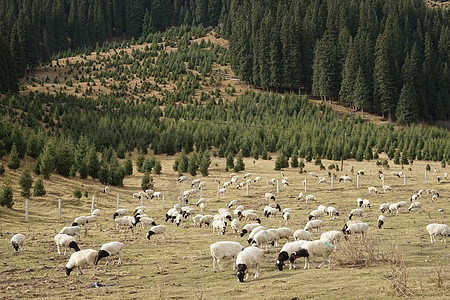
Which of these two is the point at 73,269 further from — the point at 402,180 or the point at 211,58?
the point at 211,58

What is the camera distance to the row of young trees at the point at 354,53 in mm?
96812

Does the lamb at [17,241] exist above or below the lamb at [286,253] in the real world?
below

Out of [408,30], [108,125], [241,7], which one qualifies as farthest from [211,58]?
[108,125]

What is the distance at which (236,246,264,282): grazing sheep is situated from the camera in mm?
16281

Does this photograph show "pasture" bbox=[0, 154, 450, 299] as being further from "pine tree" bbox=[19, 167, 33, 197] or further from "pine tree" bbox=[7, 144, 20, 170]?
"pine tree" bbox=[7, 144, 20, 170]

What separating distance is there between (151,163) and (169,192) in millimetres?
8818

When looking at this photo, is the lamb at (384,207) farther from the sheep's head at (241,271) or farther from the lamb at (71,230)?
the sheep's head at (241,271)

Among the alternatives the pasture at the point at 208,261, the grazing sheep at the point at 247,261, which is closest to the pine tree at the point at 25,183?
the pasture at the point at 208,261

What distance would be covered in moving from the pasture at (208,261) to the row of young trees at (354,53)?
184ft

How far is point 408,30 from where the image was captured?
11269 centimetres

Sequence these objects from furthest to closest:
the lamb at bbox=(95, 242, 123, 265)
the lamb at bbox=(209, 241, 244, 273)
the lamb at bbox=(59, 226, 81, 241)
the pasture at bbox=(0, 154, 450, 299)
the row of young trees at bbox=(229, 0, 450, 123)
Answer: the row of young trees at bbox=(229, 0, 450, 123) → the lamb at bbox=(59, 226, 81, 241) → the lamb at bbox=(95, 242, 123, 265) → the lamb at bbox=(209, 241, 244, 273) → the pasture at bbox=(0, 154, 450, 299)

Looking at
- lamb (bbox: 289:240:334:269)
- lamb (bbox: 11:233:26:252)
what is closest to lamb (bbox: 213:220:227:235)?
lamb (bbox: 11:233:26:252)

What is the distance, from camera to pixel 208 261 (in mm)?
20281

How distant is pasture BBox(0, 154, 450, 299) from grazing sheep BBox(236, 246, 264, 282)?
1.17 ft
